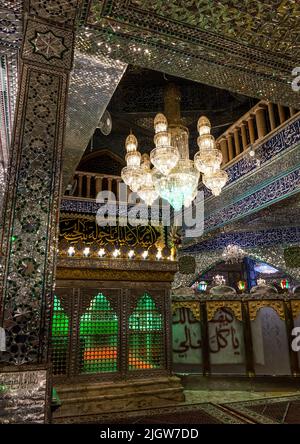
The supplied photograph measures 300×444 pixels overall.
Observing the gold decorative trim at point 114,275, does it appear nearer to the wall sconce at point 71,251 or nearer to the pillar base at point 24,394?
the wall sconce at point 71,251

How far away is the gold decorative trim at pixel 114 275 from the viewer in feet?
14.2

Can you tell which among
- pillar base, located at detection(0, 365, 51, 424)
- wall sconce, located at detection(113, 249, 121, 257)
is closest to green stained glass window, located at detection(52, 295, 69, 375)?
wall sconce, located at detection(113, 249, 121, 257)

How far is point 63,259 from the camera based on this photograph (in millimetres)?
4293

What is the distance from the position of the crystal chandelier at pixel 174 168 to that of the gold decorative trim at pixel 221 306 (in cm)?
251

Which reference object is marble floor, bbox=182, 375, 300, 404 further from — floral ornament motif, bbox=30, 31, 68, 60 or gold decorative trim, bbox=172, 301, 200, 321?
floral ornament motif, bbox=30, 31, 68, 60

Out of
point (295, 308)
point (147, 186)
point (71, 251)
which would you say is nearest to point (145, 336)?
point (71, 251)

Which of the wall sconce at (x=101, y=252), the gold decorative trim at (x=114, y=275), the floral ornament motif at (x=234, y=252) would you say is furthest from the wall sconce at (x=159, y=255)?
the floral ornament motif at (x=234, y=252)

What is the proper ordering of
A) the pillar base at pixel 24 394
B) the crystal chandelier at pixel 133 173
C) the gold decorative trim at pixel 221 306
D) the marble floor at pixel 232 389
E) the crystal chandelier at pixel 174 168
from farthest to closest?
the gold decorative trim at pixel 221 306
the marble floor at pixel 232 389
the crystal chandelier at pixel 133 173
the crystal chandelier at pixel 174 168
the pillar base at pixel 24 394

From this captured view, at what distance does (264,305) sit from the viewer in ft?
17.4

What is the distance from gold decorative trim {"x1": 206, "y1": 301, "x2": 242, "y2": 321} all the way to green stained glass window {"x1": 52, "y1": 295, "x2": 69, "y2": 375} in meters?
2.59

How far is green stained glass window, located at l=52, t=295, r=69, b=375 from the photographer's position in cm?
400

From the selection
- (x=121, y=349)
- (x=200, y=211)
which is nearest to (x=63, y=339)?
(x=121, y=349)

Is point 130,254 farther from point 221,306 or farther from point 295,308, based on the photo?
point 295,308

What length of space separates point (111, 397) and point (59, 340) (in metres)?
1.00
